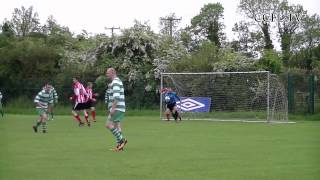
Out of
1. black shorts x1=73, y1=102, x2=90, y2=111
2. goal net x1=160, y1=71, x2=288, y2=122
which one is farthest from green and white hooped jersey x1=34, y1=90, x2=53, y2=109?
goal net x1=160, y1=71, x2=288, y2=122

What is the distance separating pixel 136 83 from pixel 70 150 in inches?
1026

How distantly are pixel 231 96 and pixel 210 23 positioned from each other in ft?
202

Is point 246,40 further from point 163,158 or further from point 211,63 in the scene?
point 163,158

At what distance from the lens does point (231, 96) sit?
109ft

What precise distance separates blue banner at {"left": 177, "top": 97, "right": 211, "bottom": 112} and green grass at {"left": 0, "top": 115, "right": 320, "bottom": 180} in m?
13.8

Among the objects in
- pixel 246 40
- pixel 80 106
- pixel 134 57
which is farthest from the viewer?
pixel 246 40

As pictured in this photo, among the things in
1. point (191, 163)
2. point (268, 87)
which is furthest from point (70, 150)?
point (268, 87)

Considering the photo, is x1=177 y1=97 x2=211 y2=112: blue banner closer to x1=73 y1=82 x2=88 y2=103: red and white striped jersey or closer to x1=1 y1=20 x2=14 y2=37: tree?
x1=73 y1=82 x2=88 y2=103: red and white striped jersey

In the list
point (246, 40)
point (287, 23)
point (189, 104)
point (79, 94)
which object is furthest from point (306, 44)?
point (79, 94)

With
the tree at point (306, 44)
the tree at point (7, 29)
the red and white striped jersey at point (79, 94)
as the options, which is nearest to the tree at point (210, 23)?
the tree at point (306, 44)

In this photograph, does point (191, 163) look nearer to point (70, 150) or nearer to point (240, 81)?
point (70, 150)

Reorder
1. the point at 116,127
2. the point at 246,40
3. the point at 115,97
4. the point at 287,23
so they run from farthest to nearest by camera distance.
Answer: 1. the point at 246,40
2. the point at 287,23
3. the point at 116,127
4. the point at 115,97

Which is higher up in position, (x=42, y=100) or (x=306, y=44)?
(x=306, y=44)

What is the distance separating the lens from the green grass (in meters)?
10.7
